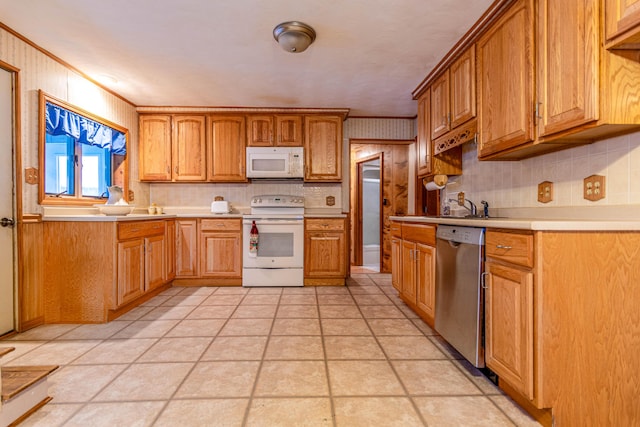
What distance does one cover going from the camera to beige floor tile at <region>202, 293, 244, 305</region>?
305 centimetres

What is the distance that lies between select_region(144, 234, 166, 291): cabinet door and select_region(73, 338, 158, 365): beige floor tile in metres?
0.97

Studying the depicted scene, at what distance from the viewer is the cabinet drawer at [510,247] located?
4.22 feet

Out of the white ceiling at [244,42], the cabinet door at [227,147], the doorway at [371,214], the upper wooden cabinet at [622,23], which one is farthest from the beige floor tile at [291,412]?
the doorway at [371,214]

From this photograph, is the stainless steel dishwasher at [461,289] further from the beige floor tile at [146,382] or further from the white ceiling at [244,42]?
the beige floor tile at [146,382]

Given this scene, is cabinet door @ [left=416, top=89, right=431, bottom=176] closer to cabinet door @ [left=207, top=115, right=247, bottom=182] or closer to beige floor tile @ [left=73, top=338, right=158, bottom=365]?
cabinet door @ [left=207, top=115, right=247, bottom=182]

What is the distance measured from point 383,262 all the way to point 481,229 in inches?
122

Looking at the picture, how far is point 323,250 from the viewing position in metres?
3.75

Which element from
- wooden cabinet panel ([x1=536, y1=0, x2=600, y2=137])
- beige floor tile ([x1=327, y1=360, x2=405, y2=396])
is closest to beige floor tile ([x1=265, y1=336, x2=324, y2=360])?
beige floor tile ([x1=327, y1=360, x2=405, y2=396])

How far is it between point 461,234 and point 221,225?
9.16 ft

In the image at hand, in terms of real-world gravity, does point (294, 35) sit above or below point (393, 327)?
above

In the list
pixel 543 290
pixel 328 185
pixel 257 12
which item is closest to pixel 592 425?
pixel 543 290

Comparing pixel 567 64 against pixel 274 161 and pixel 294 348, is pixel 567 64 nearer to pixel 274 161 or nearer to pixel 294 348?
pixel 294 348

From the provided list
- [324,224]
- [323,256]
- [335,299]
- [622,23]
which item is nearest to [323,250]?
[323,256]

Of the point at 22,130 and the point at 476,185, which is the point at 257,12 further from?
the point at 476,185
